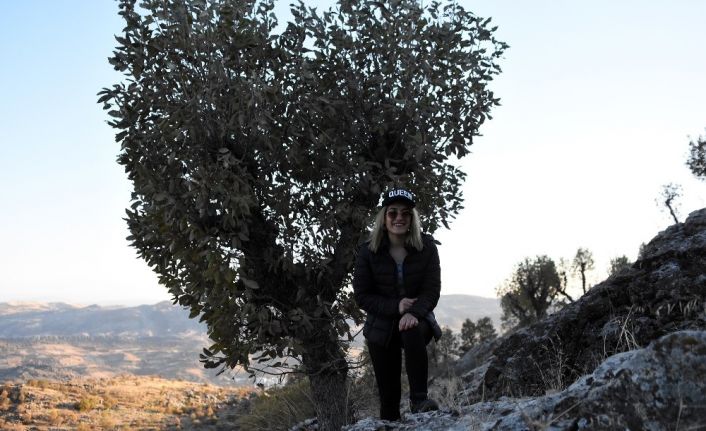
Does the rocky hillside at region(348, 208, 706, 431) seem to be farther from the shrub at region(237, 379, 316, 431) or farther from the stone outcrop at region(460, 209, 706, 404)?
the shrub at region(237, 379, 316, 431)

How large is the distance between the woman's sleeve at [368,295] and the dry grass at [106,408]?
85.2 feet

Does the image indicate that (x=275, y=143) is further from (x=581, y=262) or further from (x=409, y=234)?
(x=581, y=262)

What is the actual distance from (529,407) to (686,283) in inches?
182

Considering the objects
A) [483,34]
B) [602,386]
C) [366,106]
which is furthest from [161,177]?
[602,386]

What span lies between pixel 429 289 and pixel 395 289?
1.39 feet

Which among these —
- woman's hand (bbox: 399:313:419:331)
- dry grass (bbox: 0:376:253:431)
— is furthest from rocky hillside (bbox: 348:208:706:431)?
dry grass (bbox: 0:376:253:431)

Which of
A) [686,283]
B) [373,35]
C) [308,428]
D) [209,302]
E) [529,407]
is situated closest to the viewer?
[529,407]

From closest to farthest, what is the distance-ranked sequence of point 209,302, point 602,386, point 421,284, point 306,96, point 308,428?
point 602,386 < point 421,284 < point 209,302 < point 306,96 < point 308,428

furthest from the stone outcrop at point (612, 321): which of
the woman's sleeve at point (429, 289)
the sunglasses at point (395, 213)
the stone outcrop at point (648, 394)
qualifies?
the stone outcrop at point (648, 394)

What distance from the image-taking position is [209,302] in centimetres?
883

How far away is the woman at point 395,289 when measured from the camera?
21.2 ft

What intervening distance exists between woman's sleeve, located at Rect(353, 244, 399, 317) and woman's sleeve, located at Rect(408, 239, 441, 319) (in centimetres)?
25

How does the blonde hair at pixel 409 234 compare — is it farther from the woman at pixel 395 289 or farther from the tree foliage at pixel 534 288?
the tree foliage at pixel 534 288

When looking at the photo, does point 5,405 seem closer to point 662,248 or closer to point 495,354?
point 495,354
